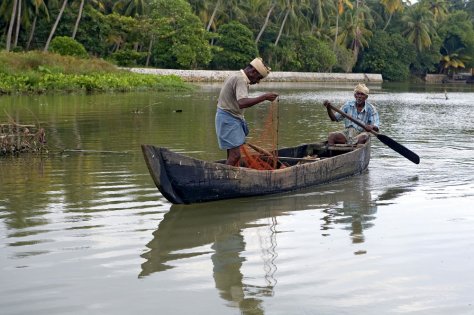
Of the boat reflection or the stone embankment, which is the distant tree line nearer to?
the stone embankment

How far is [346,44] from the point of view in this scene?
66.3m

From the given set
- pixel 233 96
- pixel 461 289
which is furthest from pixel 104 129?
pixel 461 289

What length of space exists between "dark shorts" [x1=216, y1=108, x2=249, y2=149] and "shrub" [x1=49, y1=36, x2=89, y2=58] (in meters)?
31.0

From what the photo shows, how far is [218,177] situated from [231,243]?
1.45 metres

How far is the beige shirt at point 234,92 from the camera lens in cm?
785

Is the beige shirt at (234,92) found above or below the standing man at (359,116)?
above

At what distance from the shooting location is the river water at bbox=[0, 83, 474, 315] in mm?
4934

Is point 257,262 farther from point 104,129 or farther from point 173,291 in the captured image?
point 104,129

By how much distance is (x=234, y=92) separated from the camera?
8.02m

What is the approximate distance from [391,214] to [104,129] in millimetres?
9493

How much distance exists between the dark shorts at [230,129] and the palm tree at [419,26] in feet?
205

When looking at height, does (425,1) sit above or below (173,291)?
above

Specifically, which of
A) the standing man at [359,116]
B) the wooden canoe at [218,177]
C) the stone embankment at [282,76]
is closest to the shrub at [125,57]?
the stone embankment at [282,76]

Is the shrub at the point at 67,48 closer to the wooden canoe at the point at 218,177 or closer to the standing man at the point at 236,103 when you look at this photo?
the wooden canoe at the point at 218,177
